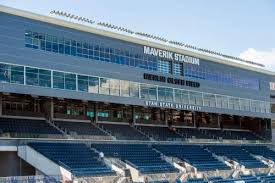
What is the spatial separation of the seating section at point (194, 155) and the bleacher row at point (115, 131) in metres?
1.72

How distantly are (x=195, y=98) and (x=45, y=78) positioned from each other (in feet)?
63.9

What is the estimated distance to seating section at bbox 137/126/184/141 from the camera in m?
51.7

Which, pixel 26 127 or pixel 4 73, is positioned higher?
pixel 4 73

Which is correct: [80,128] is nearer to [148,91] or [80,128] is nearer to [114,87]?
[114,87]

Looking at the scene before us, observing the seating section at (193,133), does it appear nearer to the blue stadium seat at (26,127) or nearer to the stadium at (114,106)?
the stadium at (114,106)

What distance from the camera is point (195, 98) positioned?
54.0 m

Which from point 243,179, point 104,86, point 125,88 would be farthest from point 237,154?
point 104,86

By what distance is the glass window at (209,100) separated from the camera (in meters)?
55.3

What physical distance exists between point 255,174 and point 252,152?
9470 mm

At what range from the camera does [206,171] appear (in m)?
45.9

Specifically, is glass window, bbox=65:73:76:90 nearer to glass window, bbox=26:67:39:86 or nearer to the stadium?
the stadium

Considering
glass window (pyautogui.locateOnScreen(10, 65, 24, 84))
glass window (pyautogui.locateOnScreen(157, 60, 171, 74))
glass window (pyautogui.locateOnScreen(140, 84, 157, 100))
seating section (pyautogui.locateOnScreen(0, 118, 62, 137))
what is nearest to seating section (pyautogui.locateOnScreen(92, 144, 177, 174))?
seating section (pyautogui.locateOnScreen(0, 118, 62, 137))

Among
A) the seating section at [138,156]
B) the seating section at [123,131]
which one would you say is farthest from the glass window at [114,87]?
the seating section at [138,156]

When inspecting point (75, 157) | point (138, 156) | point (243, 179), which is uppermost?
point (75, 157)
